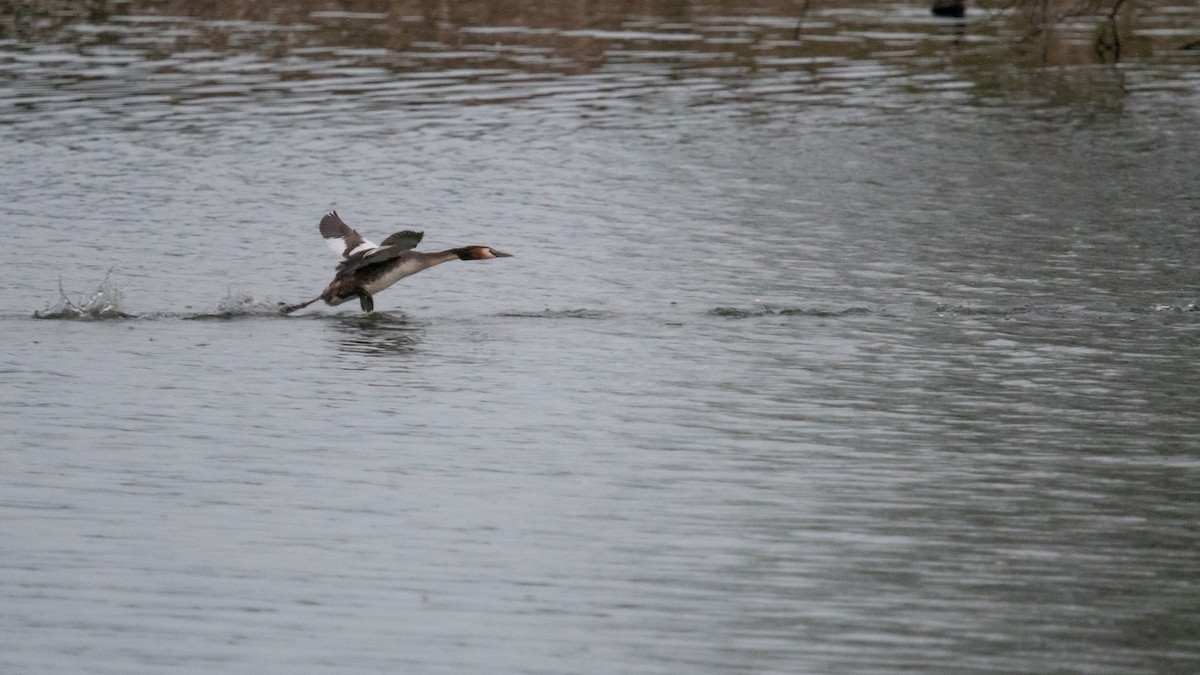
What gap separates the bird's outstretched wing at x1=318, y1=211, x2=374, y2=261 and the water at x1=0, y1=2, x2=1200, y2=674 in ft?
2.27

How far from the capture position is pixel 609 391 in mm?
14109

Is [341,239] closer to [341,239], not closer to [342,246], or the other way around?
[341,239]

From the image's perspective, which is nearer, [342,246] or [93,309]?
[93,309]

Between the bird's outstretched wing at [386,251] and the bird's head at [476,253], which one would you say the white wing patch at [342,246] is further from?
the bird's head at [476,253]

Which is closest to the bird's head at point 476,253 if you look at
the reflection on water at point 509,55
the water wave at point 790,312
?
the water wave at point 790,312

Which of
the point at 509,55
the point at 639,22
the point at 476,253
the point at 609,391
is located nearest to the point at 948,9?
the point at 639,22

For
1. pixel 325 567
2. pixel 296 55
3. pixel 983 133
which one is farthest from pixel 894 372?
pixel 296 55

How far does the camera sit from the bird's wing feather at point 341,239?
16625mm

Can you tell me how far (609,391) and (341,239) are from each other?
391 cm

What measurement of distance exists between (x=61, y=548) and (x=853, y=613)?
434cm

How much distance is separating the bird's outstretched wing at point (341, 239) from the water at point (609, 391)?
2.27 feet

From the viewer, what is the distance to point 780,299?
1728 cm

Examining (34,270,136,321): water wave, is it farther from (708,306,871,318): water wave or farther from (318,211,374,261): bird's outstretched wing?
(708,306,871,318): water wave

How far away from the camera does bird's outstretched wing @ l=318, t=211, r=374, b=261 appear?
1661cm
